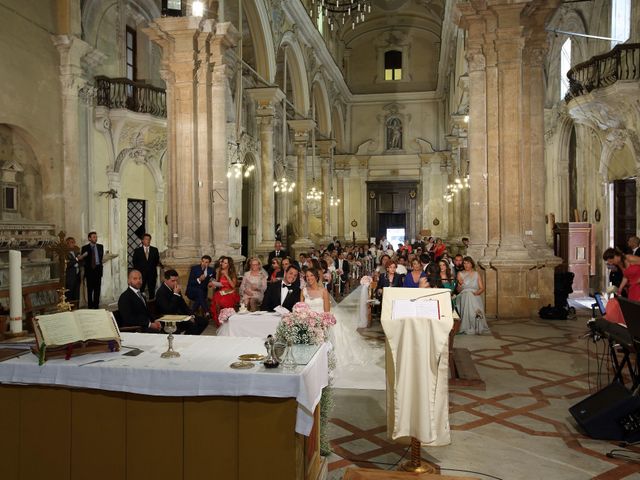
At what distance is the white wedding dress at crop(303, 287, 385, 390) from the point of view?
6.82m

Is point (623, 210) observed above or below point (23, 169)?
below

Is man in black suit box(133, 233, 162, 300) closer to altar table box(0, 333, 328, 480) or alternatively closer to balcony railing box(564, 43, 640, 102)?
altar table box(0, 333, 328, 480)

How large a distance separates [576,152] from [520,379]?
12242 millimetres

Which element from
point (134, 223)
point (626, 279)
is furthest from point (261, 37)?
point (626, 279)

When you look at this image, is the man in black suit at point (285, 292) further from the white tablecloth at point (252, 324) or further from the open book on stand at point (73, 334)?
the open book on stand at point (73, 334)

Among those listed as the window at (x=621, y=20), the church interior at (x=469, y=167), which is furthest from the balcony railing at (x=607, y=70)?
the window at (x=621, y=20)

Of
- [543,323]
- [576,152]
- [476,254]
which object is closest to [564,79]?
[576,152]

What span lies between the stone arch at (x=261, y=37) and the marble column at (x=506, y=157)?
6.77 meters

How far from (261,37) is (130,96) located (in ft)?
14.0

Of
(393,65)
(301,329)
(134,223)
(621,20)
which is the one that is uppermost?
(393,65)

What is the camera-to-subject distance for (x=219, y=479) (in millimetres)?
3422

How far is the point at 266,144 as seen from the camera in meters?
18.2

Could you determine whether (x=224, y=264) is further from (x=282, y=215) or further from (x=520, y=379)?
(x=282, y=215)

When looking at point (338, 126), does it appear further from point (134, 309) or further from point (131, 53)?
point (134, 309)
